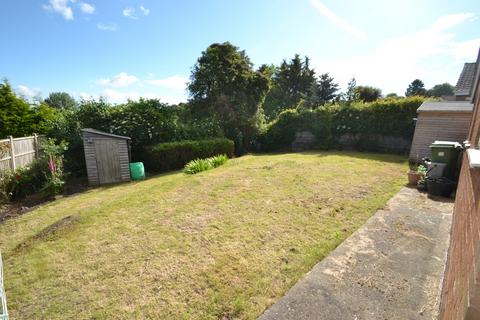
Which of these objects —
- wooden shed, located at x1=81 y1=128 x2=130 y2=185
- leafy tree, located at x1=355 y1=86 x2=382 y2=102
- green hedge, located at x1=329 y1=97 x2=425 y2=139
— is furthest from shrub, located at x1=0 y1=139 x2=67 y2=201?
leafy tree, located at x1=355 y1=86 x2=382 y2=102

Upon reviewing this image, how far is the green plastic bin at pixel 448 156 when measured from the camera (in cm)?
622

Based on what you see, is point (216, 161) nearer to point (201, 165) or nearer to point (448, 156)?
point (201, 165)

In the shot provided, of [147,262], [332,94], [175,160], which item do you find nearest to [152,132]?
[175,160]

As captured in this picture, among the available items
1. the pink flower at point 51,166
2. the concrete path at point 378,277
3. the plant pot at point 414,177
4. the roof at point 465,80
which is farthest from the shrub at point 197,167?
the roof at point 465,80

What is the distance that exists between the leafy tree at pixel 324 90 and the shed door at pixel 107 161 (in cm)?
2834

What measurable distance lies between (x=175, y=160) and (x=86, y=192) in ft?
11.9

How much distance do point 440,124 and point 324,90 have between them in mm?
25075

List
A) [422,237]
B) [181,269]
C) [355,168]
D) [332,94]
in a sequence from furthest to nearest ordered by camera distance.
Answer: [332,94] → [355,168] → [422,237] → [181,269]

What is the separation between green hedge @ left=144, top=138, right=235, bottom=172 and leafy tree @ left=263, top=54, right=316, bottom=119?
65.5 ft

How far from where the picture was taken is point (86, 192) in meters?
7.75

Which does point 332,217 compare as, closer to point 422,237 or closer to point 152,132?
point 422,237

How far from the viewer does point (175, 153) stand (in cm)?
1047

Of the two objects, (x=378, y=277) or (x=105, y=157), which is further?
(x=105, y=157)

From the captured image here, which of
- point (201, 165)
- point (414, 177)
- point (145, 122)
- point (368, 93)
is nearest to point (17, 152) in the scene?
point (145, 122)
